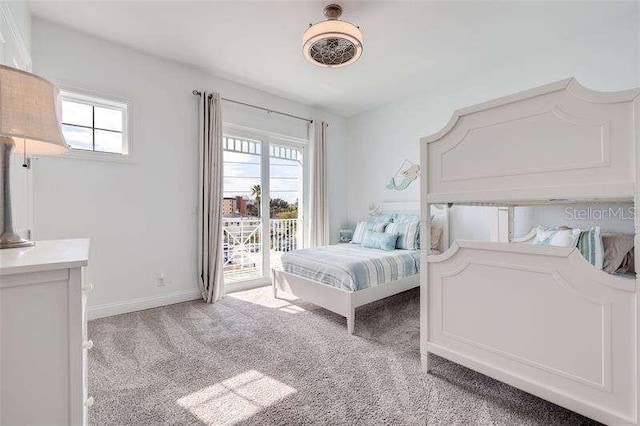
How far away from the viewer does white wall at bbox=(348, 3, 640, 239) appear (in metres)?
2.65

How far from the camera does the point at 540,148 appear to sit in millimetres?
1440

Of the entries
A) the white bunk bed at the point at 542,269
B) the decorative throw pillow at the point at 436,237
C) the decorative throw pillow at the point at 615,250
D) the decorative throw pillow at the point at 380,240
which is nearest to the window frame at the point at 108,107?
the decorative throw pillow at the point at 380,240

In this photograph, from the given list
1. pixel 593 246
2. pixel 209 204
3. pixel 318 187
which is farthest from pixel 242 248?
pixel 593 246

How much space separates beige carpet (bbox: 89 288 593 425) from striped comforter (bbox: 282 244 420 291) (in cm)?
41

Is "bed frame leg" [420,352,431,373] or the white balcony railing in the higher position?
the white balcony railing

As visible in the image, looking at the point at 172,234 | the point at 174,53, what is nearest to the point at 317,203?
the point at 172,234

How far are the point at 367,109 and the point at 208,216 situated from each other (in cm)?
305

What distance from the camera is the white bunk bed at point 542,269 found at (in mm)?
1220

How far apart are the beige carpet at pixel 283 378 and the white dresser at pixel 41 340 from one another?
2.55ft

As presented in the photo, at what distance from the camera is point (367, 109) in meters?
4.87

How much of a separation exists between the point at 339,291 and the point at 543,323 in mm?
1549

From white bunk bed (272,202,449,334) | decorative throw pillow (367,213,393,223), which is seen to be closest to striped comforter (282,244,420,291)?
white bunk bed (272,202,449,334)

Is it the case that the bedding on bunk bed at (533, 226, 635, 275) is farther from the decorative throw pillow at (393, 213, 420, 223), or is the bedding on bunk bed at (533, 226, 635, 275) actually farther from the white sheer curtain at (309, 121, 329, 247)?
the white sheer curtain at (309, 121, 329, 247)

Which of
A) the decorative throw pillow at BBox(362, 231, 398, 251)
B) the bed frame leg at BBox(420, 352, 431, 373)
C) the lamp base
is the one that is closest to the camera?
the lamp base
